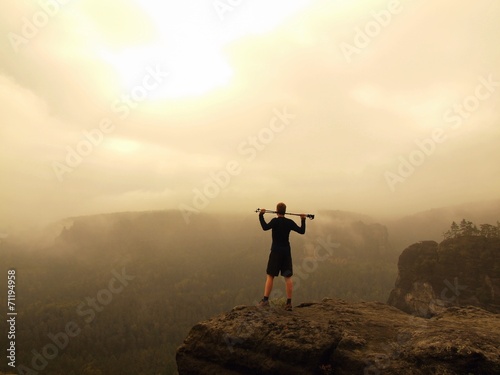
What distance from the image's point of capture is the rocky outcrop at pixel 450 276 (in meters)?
85.8

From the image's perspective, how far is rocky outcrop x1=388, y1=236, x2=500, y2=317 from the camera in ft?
281

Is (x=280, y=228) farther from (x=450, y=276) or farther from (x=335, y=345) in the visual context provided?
(x=450, y=276)

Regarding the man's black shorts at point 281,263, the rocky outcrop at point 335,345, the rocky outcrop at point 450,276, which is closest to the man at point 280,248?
the man's black shorts at point 281,263

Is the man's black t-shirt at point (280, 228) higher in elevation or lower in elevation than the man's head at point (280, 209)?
lower

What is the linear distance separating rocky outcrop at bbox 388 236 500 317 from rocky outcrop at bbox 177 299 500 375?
92.4 m

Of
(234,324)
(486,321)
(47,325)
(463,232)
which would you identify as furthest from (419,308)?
(47,325)

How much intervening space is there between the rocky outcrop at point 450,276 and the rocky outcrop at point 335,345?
92.4 metres

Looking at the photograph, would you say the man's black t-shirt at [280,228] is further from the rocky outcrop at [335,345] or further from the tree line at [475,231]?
the tree line at [475,231]

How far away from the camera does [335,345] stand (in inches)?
437

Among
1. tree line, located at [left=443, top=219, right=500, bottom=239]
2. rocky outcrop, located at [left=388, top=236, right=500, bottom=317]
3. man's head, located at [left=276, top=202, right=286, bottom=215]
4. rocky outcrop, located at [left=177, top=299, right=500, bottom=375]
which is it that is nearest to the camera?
rocky outcrop, located at [left=177, top=299, right=500, bottom=375]

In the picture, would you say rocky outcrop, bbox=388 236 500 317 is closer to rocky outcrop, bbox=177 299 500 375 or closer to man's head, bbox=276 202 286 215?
rocky outcrop, bbox=177 299 500 375

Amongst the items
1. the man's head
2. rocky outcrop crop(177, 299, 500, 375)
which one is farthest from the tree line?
the man's head

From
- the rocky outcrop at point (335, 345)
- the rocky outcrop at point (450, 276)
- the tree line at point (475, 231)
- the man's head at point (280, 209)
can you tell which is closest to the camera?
the rocky outcrop at point (335, 345)

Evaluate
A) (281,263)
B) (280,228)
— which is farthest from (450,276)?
(280,228)
